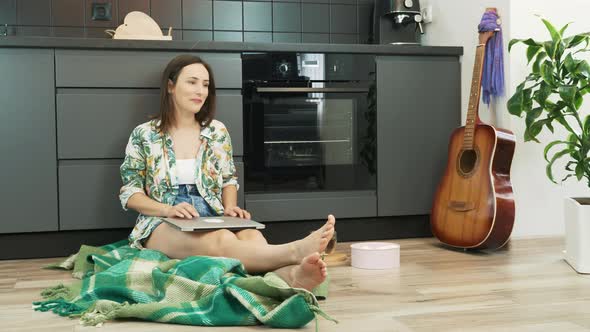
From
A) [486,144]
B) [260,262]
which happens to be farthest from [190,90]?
[486,144]

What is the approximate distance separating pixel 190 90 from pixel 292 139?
0.66m

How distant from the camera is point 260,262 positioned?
88.4 inches

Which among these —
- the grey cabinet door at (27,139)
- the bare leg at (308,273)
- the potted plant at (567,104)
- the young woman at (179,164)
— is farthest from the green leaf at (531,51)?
the grey cabinet door at (27,139)

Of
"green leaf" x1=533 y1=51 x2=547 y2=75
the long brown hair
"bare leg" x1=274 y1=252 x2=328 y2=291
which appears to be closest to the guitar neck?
"green leaf" x1=533 y1=51 x2=547 y2=75

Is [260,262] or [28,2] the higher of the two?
[28,2]

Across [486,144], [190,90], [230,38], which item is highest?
[230,38]

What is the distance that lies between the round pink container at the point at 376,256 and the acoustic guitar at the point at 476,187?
→ 0.46 metres

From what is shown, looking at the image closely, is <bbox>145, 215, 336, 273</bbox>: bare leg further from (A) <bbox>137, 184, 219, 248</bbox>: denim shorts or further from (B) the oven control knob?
(B) the oven control knob

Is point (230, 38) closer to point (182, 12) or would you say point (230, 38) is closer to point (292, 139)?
point (182, 12)

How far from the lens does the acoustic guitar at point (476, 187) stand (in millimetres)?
2955

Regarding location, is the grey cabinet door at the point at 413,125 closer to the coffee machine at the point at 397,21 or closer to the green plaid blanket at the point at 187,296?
the coffee machine at the point at 397,21

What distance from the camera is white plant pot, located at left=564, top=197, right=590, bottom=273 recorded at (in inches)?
100

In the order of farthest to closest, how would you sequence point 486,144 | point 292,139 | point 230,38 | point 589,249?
point 230,38 → point 292,139 → point 486,144 → point 589,249

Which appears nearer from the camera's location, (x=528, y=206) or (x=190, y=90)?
(x=190, y=90)
